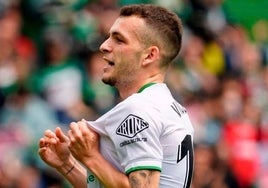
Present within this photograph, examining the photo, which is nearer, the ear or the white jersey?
the white jersey

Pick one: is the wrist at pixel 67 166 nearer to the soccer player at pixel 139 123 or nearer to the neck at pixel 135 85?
the soccer player at pixel 139 123

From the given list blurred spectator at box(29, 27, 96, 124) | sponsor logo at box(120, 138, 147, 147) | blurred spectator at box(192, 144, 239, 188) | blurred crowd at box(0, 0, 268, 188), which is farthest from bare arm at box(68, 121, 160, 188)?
blurred spectator at box(192, 144, 239, 188)

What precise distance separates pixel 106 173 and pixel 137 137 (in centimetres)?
26

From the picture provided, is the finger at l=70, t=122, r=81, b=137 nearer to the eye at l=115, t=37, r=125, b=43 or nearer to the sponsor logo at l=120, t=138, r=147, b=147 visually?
the sponsor logo at l=120, t=138, r=147, b=147

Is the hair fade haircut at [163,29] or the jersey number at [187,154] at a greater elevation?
the hair fade haircut at [163,29]

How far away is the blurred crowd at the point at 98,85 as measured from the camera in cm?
1089

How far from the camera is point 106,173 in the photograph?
5.44 m

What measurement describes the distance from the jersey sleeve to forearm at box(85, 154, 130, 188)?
0.19ft

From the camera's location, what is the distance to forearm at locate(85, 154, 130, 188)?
17.7 ft

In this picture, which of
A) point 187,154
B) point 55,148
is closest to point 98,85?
point 55,148

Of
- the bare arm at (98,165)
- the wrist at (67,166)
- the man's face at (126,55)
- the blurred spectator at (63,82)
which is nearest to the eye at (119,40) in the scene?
the man's face at (126,55)

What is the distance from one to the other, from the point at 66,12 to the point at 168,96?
7.57m

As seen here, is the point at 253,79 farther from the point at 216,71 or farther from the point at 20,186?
the point at 20,186

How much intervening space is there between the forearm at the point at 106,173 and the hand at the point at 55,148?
334 mm
